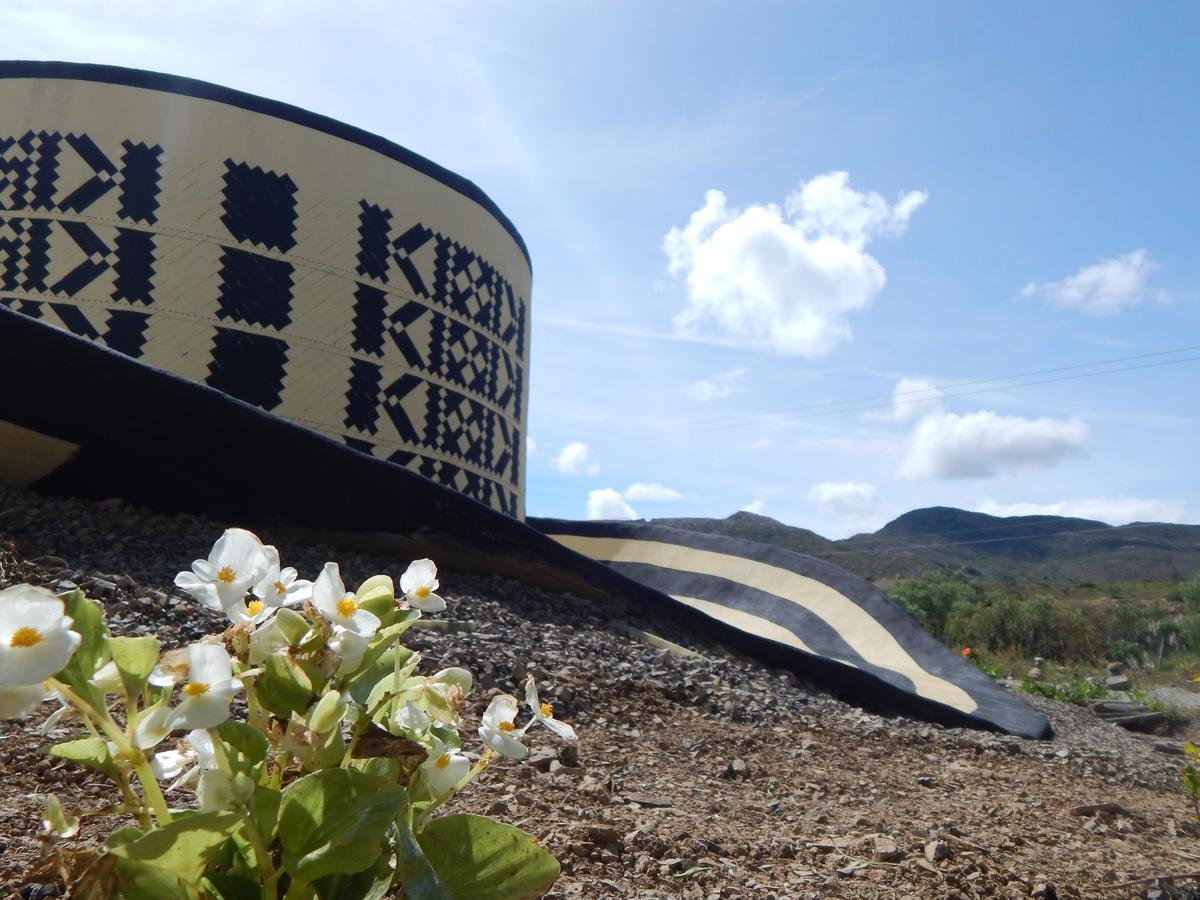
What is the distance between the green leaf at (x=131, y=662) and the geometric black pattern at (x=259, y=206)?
19.1 feet

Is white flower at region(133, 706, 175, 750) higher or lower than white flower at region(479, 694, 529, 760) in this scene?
higher

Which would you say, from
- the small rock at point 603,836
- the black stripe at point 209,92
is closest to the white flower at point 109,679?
the small rock at point 603,836

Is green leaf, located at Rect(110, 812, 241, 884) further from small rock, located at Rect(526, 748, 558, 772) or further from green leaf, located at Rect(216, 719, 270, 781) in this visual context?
small rock, located at Rect(526, 748, 558, 772)

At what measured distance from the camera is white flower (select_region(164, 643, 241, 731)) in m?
0.72

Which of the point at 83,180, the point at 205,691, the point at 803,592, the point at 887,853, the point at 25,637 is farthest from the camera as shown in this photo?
the point at 803,592

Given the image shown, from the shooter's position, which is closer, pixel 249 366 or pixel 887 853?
pixel 887 853

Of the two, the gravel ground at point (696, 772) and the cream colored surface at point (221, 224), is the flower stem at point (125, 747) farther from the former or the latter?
the cream colored surface at point (221, 224)

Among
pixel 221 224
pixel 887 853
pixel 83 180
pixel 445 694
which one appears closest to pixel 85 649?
pixel 445 694

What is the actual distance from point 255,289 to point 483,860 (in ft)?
18.9

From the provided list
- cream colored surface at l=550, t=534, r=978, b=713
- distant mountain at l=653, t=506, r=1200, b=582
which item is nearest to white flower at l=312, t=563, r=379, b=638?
cream colored surface at l=550, t=534, r=978, b=713

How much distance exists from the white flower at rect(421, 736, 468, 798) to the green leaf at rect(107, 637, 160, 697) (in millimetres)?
288

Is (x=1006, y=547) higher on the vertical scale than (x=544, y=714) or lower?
higher

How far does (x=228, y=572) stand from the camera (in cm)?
85

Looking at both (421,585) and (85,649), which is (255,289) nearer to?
(421,585)
